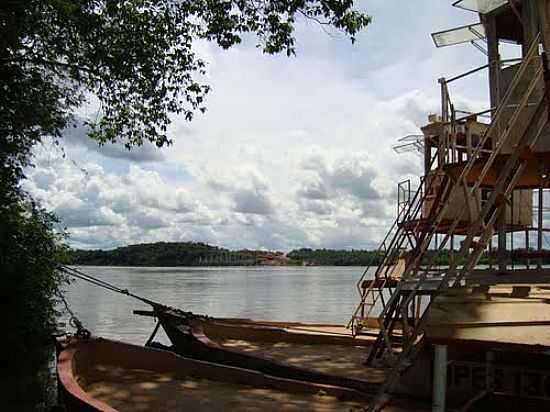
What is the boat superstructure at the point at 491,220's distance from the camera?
19.8 ft

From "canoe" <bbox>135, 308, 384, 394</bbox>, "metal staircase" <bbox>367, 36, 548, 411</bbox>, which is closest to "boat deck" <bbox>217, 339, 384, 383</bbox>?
"canoe" <bbox>135, 308, 384, 394</bbox>

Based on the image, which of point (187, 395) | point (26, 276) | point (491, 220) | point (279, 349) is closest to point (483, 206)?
point (491, 220)

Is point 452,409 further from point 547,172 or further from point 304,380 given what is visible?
point 547,172

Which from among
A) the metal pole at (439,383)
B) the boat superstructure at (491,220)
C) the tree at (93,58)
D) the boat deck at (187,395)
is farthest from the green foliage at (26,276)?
the metal pole at (439,383)

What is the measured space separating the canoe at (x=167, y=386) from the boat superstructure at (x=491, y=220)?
3.73 ft

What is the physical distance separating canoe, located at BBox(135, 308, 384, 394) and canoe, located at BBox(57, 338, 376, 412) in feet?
2.09

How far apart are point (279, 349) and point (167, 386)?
3.42 metres

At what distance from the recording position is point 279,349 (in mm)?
11289

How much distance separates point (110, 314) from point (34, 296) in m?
16.5

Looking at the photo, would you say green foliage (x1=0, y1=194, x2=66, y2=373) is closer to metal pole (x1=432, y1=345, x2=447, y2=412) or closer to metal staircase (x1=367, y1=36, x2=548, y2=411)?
metal staircase (x1=367, y1=36, x2=548, y2=411)

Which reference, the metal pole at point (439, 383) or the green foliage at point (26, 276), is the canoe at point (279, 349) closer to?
the metal pole at point (439, 383)

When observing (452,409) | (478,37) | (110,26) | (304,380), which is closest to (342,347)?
(304,380)

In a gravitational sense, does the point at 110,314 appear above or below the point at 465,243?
below

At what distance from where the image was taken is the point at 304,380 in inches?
339
